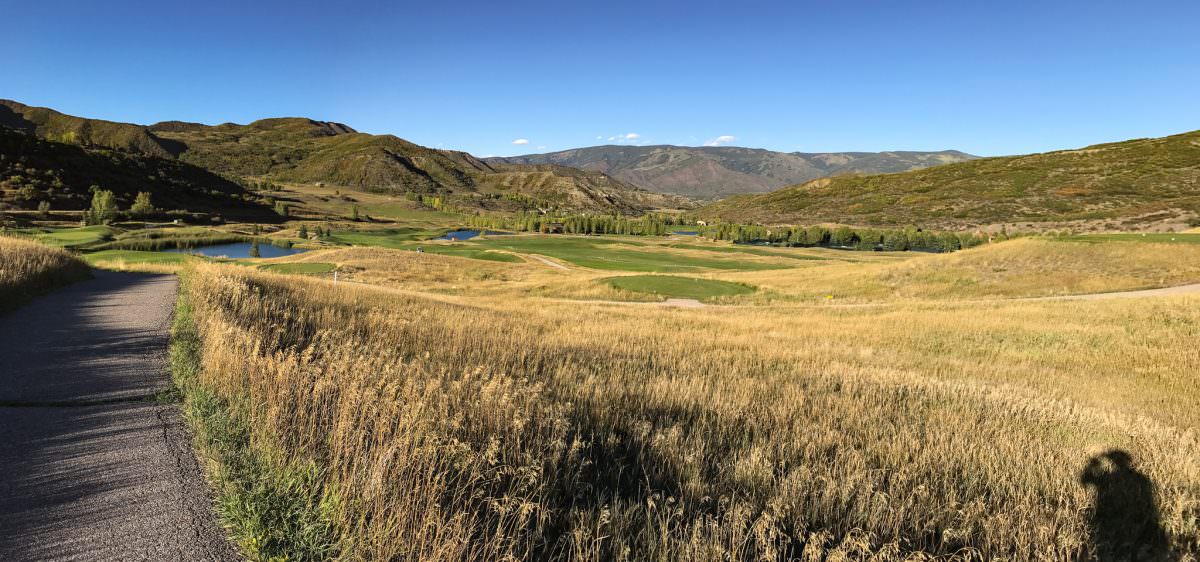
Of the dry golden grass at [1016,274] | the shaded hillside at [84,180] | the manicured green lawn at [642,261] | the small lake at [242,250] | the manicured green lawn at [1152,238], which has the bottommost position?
the manicured green lawn at [642,261]

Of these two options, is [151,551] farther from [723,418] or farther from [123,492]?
[723,418]

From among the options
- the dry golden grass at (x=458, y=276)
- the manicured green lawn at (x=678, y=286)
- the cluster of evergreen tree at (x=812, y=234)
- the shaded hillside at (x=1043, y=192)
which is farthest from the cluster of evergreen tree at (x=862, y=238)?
the dry golden grass at (x=458, y=276)

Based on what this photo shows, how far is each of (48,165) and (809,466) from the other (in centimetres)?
12782

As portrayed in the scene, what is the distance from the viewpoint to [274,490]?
12.4ft

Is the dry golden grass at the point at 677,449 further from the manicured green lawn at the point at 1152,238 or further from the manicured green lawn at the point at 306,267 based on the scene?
the manicured green lawn at the point at 306,267

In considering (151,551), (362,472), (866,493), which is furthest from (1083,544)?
(151,551)

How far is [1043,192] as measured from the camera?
136000 millimetres

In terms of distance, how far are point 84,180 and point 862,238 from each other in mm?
160637

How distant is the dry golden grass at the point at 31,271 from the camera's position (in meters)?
12.1

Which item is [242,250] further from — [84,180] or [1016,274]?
[1016,274]

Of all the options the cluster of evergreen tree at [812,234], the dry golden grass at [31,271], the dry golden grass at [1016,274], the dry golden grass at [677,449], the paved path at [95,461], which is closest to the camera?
the paved path at [95,461]

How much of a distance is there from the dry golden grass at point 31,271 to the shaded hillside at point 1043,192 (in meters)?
141

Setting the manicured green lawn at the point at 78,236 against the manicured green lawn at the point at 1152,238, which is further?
the manicured green lawn at the point at 78,236

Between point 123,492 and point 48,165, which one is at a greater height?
point 48,165
